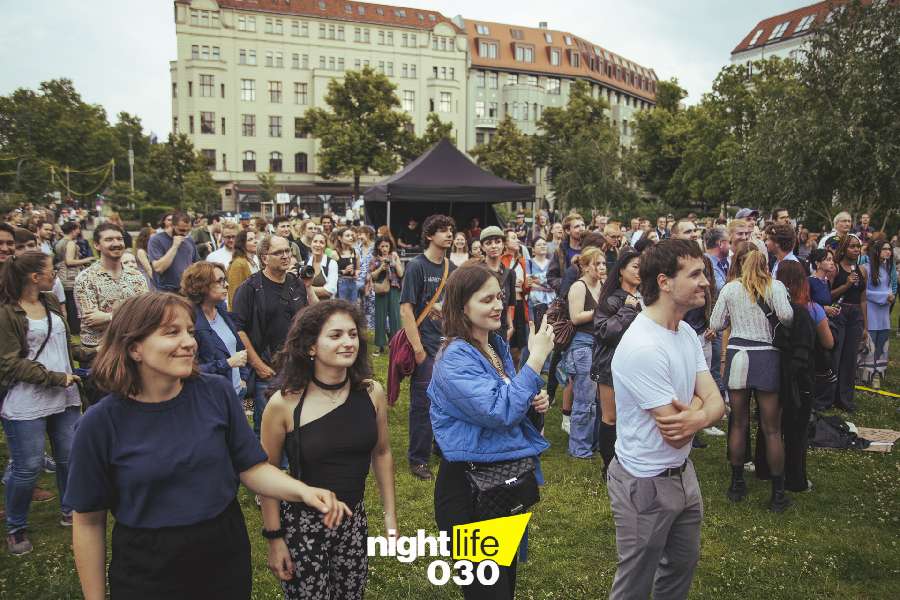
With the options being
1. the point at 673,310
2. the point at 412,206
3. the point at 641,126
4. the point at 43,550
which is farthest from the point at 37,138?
the point at 673,310

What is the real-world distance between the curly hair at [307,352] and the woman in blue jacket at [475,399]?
34 cm

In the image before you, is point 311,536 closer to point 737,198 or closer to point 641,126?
point 737,198

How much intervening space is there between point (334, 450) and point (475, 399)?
64 centimetres

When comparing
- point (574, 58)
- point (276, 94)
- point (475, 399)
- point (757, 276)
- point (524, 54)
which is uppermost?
point (574, 58)

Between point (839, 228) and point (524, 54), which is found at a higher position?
point (524, 54)

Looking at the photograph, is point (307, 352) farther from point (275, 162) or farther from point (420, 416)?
point (275, 162)

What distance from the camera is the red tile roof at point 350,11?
5875 centimetres

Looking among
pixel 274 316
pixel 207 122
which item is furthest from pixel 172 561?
pixel 207 122

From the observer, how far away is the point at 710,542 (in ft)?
14.7

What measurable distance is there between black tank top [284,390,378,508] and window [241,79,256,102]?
63.1m

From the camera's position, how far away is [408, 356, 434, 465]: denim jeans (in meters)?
5.42

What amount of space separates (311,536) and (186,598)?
0.54 meters

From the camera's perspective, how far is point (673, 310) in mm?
2834

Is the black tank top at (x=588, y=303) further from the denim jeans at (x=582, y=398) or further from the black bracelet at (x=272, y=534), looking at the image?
the black bracelet at (x=272, y=534)
